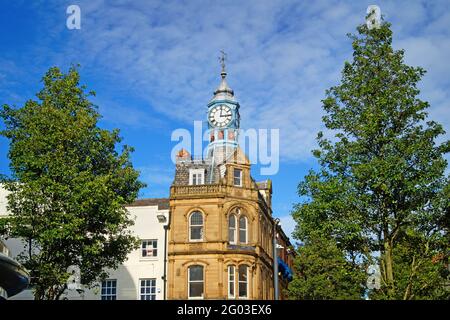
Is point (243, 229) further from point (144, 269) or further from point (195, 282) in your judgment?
point (144, 269)

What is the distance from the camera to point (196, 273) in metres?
43.9

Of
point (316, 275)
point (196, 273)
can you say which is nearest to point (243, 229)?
point (196, 273)

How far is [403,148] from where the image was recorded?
21.1m

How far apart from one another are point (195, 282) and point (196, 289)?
1.79ft

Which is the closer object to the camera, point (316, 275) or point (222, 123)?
point (316, 275)

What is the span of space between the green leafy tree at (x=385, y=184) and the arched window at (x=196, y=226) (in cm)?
2256

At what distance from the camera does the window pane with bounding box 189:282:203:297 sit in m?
43.2

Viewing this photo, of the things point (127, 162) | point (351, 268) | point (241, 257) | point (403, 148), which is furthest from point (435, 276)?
point (241, 257)

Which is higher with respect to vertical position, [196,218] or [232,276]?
[196,218]

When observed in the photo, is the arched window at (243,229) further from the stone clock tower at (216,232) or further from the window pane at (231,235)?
the window pane at (231,235)

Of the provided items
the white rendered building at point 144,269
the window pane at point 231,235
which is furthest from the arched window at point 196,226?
the window pane at point 231,235

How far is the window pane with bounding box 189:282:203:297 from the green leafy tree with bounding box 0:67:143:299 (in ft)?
45.2

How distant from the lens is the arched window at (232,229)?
45.0 meters
